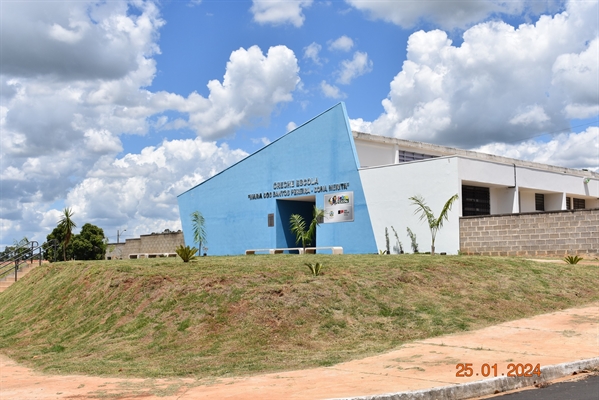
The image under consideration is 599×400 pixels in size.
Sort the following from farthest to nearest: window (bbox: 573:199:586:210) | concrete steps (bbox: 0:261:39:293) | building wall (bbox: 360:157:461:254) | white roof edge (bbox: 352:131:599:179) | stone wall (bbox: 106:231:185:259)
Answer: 1. stone wall (bbox: 106:231:185:259)
2. window (bbox: 573:199:586:210)
3. white roof edge (bbox: 352:131:599:179)
4. building wall (bbox: 360:157:461:254)
5. concrete steps (bbox: 0:261:39:293)

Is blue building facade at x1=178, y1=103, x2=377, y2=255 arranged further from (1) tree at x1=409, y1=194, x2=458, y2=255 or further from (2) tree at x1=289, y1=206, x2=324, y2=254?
(1) tree at x1=409, y1=194, x2=458, y2=255

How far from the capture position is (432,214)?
28328 mm

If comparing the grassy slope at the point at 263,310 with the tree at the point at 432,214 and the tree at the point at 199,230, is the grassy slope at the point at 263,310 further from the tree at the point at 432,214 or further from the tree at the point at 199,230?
the tree at the point at 199,230

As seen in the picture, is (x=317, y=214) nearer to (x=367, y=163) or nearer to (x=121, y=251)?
(x=367, y=163)

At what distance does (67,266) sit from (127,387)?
42.1ft

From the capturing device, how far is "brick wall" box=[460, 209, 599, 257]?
24.4 meters

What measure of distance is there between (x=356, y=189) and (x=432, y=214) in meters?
5.10

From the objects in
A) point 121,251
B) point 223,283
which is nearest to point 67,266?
point 223,283

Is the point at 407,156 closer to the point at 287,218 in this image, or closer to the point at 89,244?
the point at 287,218

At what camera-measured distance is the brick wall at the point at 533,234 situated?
80.1 feet

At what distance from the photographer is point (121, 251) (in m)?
55.1

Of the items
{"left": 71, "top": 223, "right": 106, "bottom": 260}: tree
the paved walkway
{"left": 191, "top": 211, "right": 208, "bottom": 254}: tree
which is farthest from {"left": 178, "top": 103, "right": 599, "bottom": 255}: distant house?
the paved walkway

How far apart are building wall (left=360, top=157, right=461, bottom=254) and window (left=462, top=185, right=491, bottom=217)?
2.20m
